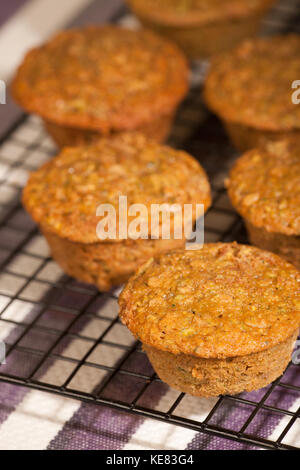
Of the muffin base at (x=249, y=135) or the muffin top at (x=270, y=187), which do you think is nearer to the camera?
the muffin top at (x=270, y=187)

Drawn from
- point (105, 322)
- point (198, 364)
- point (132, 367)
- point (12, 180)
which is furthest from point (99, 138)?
point (198, 364)

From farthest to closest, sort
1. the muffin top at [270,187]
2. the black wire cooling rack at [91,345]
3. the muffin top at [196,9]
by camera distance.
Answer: the muffin top at [196,9] < the muffin top at [270,187] < the black wire cooling rack at [91,345]

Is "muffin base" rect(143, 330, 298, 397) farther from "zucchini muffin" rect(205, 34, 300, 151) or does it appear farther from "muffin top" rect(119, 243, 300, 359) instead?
"zucchini muffin" rect(205, 34, 300, 151)

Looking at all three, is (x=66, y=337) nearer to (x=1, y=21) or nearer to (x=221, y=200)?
(x=221, y=200)

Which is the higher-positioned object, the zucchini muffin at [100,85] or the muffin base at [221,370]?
the zucchini muffin at [100,85]

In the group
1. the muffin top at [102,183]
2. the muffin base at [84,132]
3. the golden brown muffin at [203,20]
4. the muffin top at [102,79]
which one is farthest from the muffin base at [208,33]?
the muffin top at [102,183]

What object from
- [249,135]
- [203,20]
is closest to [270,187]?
[249,135]

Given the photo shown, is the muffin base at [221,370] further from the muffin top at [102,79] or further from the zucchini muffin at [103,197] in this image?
the muffin top at [102,79]

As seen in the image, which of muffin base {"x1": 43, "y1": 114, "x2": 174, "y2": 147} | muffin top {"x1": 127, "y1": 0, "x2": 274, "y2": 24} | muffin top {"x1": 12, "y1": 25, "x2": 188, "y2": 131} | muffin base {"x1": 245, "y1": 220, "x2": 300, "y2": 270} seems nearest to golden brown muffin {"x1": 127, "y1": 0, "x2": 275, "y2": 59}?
muffin top {"x1": 127, "y1": 0, "x2": 274, "y2": 24}
